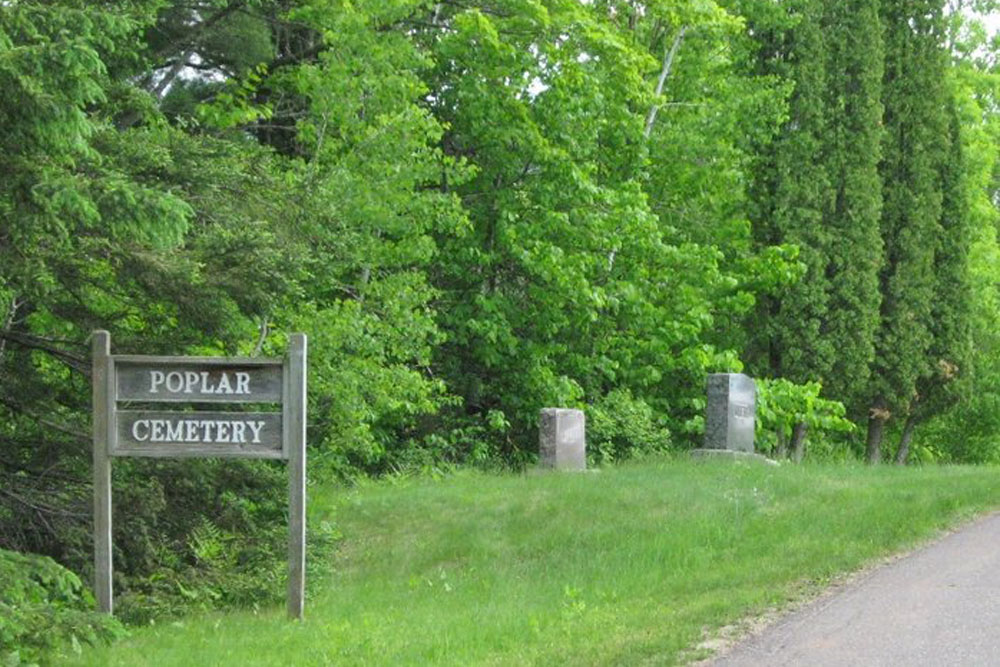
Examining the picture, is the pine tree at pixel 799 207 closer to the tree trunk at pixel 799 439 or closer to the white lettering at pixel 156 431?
the tree trunk at pixel 799 439

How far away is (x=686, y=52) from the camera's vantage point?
27.6m

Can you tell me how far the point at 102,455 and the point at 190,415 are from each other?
27.1 inches

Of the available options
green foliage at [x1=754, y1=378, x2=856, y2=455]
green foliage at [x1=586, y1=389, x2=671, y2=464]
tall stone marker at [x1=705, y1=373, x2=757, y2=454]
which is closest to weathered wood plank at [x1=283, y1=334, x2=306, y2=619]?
tall stone marker at [x1=705, y1=373, x2=757, y2=454]

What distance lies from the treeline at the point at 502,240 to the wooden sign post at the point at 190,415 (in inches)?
32.2

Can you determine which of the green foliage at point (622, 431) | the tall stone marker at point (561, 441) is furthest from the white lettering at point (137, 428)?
the green foliage at point (622, 431)

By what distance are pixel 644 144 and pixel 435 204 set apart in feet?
→ 22.6

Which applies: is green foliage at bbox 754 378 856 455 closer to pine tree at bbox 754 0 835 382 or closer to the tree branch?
pine tree at bbox 754 0 835 382

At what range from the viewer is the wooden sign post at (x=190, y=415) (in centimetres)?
907

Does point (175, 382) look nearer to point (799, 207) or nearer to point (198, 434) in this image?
point (198, 434)

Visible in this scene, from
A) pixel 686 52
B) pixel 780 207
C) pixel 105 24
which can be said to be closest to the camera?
pixel 105 24

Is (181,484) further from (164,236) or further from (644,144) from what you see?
(644,144)

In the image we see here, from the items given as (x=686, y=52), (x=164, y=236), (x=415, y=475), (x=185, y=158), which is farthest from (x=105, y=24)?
(x=686, y=52)

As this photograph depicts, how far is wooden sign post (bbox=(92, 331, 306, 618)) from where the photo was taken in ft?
29.8

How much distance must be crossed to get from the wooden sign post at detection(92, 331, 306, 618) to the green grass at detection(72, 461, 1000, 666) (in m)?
1.18
